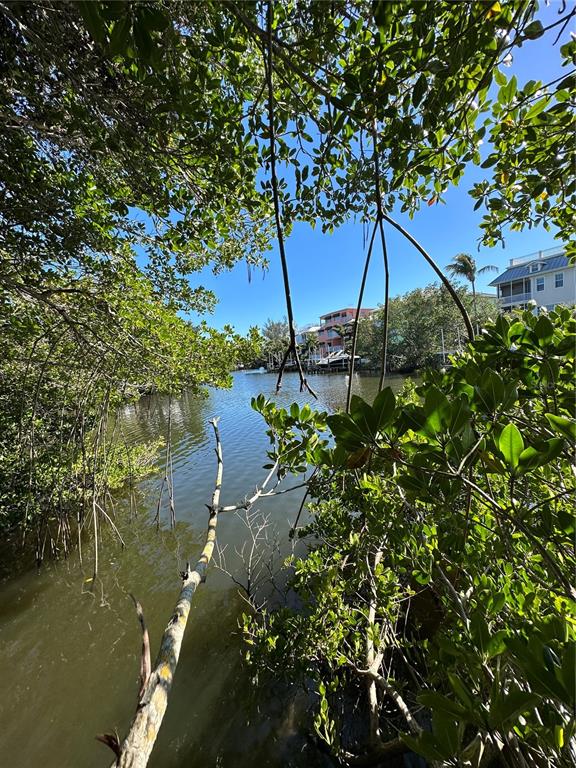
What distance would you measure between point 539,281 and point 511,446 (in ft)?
98.3

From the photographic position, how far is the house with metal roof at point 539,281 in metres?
21.6

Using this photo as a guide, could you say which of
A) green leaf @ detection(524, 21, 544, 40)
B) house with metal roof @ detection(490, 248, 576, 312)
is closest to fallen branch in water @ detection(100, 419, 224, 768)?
green leaf @ detection(524, 21, 544, 40)

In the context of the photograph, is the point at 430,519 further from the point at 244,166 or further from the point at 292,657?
the point at 244,166

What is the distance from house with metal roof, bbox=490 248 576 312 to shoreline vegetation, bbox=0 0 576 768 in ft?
76.9

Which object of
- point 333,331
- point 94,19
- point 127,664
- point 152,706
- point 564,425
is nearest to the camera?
point 564,425

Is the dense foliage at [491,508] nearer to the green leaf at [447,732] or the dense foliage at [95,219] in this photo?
the green leaf at [447,732]

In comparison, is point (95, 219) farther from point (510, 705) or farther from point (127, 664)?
point (127, 664)

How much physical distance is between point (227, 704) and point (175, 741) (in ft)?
1.80

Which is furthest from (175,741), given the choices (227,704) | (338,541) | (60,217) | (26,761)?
(60,217)

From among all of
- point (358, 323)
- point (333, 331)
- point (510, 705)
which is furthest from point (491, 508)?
point (333, 331)

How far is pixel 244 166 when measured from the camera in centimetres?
239

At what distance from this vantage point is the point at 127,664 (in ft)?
13.0

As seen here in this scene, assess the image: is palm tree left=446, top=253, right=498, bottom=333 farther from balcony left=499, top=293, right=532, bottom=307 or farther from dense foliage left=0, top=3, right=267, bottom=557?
dense foliage left=0, top=3, right=267, bottom=557

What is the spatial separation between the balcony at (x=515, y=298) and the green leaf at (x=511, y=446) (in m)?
29.2
